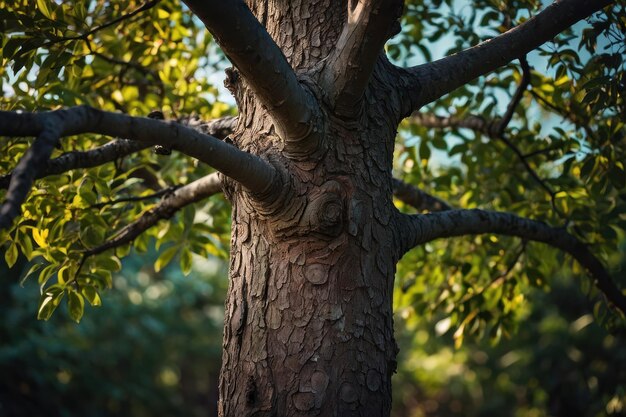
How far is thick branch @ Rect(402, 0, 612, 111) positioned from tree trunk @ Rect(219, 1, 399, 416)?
0.21 metres

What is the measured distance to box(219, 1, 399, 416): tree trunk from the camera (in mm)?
1761

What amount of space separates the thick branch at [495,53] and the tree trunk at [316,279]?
21 centimetres

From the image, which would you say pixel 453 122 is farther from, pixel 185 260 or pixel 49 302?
pixel 49 302

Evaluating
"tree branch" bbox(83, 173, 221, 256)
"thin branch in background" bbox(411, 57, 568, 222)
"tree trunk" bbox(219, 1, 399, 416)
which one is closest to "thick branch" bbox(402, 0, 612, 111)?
"tree trunk" bbox(219, 1, 399, 416)

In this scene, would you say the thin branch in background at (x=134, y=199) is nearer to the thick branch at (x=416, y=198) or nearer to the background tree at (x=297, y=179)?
the background tree at (x=297, y=179)

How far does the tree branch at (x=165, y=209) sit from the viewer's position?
8.50 ft

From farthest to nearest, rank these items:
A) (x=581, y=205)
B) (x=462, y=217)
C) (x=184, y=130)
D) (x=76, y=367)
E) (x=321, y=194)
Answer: (x=76, y=367)
(x=581, y=205)
(x=462, y=217)
(x=321, y=194)
(x=184, y=130)

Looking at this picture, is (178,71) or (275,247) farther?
(178,71)

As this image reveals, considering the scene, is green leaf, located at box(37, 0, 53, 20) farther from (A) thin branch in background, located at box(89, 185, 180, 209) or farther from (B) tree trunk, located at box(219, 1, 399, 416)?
(B) tree trunk, located at box(219, 1, 399, 416)

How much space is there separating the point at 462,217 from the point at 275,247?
3.01 ft

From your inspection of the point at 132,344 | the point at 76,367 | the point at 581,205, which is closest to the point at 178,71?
the point at 581,205

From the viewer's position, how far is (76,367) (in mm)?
10984

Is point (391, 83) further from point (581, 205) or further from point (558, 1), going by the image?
point (581, 205)

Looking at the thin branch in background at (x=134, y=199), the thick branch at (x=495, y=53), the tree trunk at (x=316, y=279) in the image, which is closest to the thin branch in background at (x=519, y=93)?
the thick branch at (x=495, y=53)
